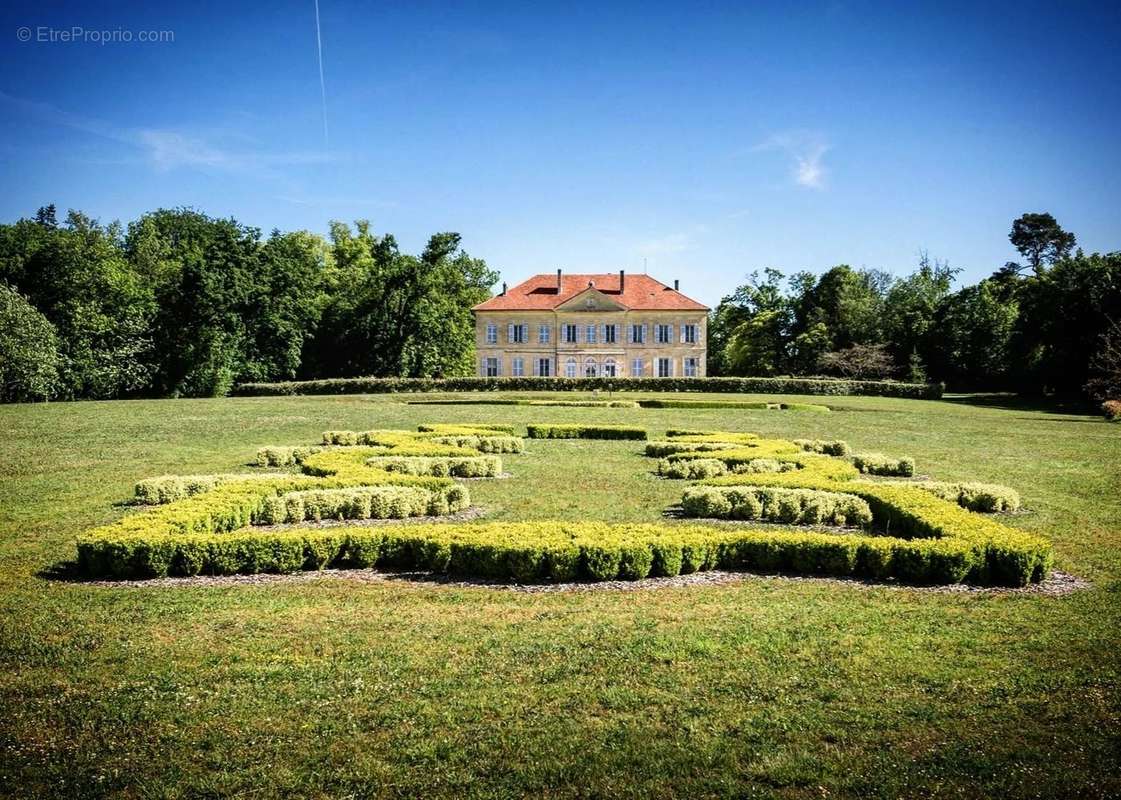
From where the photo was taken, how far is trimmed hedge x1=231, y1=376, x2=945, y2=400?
1833 inches

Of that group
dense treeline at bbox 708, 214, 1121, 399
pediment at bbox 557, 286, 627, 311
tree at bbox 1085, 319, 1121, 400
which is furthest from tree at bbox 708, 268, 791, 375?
tree at bbox 1085, 319, 1121, 400

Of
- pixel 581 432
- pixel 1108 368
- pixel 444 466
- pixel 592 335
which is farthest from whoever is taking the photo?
pixel 592 335

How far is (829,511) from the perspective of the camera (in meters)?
12.5

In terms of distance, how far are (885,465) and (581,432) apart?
913 cm

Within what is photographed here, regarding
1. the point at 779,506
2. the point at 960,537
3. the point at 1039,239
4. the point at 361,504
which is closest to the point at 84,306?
the point at 361,504

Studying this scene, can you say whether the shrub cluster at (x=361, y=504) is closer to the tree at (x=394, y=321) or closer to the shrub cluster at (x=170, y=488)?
the shrub cluster at (x=170, y=488)

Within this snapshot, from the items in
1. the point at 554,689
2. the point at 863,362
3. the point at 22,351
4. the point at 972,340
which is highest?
the point at 972,340

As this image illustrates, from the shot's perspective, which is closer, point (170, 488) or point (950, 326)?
point (170, 488)

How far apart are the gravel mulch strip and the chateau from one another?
5485cm

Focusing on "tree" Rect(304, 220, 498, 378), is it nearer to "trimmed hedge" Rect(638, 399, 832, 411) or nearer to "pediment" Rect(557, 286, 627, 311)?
"pediment" Rect(557, 286, 627, 311)

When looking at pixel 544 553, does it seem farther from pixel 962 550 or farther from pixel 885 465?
pixel 885 465

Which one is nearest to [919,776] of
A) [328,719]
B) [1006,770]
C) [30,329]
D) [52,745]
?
[1006,770]

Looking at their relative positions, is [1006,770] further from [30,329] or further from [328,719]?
[30,329]

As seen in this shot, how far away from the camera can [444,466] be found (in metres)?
16.1
